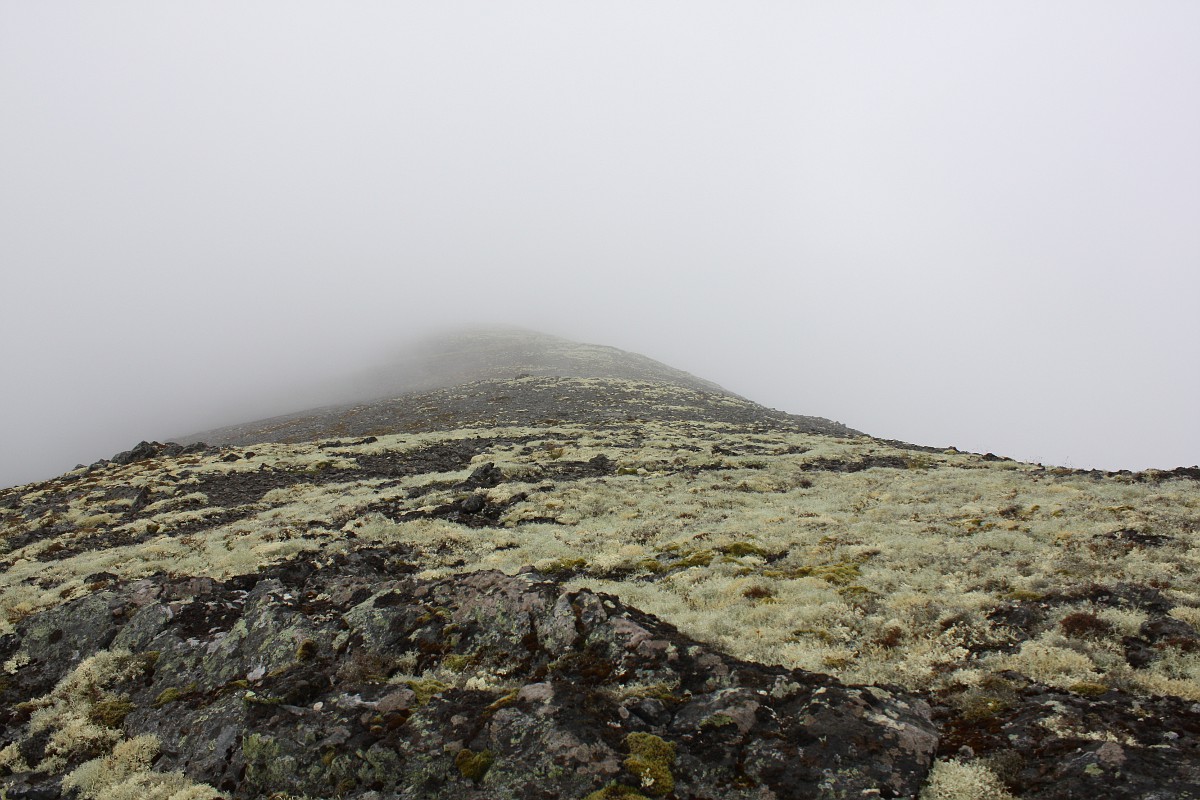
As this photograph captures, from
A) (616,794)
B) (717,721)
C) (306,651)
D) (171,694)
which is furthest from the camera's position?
(306,651)

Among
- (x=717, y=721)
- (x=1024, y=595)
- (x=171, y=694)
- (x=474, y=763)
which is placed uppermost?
(x=1024, y=595)

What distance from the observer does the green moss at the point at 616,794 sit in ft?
26.1

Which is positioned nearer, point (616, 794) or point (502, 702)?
point (616, 794)

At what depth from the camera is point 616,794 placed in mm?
8039

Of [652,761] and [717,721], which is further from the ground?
[717,721]

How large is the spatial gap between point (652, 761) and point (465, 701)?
3.72 meters

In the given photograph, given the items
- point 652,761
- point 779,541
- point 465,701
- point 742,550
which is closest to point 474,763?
point 465,701

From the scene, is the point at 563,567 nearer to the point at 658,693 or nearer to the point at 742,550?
the point at 742,550

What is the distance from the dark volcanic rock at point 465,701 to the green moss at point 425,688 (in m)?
0.05

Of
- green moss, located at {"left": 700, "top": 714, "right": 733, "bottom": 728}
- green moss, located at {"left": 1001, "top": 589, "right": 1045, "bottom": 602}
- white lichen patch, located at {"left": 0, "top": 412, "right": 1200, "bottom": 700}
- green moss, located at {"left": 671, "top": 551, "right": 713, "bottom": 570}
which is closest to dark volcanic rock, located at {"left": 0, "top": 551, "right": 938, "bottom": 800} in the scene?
green moss, located at {"left": 700, "top": 714, "right": 733, "bottom": 728}

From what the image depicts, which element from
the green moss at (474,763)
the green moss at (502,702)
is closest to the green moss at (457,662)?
the green moss at (502,702)

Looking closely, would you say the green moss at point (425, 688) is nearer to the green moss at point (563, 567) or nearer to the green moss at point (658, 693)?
the green moss at point (658, 693)

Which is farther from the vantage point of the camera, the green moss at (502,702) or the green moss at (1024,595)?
the green moss at (1024,595)

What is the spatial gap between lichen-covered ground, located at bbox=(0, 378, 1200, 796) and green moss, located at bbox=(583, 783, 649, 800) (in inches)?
174
